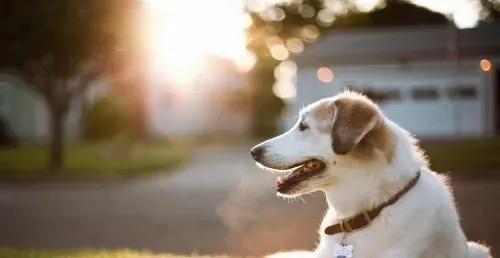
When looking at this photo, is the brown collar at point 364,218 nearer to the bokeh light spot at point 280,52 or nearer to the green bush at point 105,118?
the bokeh light spot at point 280,52

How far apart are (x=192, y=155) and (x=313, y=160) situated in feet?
92.9

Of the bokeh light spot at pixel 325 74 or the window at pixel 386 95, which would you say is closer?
the bokeh light spot at pixel 325 74

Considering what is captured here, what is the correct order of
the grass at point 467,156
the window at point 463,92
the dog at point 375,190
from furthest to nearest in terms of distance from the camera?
the window at point 463,92
the grass at point 467,156
the dog at point 375,190

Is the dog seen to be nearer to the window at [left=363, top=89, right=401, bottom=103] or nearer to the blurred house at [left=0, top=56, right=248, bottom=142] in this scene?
the window at [left=363, top=89, right=401, bottom=103]

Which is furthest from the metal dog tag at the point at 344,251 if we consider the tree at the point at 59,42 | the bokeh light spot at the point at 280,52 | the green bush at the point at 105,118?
the green bush at the point at 105,118

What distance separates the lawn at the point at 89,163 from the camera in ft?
68.4

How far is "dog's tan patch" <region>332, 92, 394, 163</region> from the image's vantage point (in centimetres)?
416

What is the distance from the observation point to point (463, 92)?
28.2 metres

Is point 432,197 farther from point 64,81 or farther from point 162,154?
point 162,154

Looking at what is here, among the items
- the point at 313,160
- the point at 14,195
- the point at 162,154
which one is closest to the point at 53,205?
the point at 14,195

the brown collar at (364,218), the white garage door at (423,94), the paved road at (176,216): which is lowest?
the paved road at (176,216)

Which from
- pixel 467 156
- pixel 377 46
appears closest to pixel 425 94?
pixel 377 46

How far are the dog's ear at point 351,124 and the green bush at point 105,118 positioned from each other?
116ft

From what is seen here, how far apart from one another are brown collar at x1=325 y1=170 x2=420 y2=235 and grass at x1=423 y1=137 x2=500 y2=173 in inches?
601
